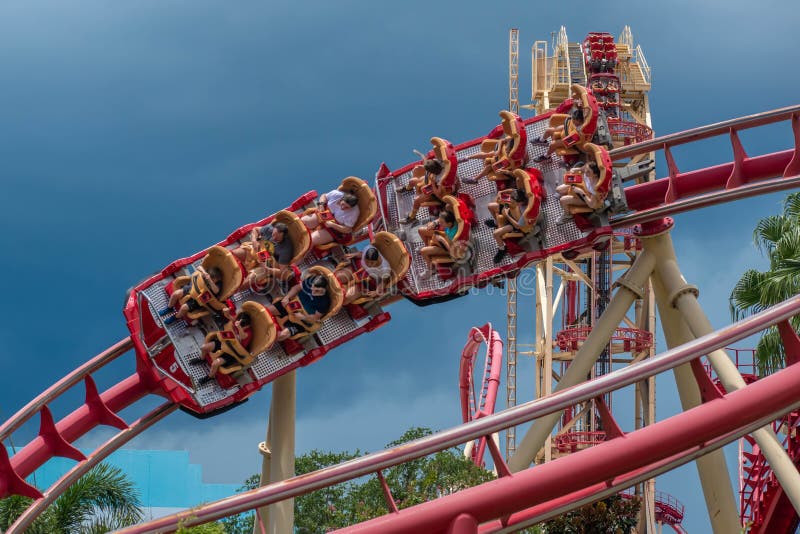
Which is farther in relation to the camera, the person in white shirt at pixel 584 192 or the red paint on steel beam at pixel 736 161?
the red paint on steel beam at pixel 736 161

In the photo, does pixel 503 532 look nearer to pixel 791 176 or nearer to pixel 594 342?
pixel 594 342

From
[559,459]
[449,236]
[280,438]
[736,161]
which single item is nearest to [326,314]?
[280,438]

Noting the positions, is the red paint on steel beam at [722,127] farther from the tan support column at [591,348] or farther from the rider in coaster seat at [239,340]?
the rider in coaster seat at [239,340]

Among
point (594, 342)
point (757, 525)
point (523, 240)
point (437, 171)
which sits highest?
point (437, 171)

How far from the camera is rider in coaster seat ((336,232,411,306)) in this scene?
1300 centimetres

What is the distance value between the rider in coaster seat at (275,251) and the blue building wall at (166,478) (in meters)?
17.3

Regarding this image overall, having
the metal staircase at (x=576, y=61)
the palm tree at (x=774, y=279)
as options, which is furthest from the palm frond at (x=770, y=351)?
the metal staircase at (x=576, y=61)

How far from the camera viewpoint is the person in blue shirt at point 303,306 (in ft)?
41.9

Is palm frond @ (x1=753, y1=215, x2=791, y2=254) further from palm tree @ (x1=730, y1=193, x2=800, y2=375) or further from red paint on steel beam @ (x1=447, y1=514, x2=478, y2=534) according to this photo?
red paint on steel beam @ (x1=447, y1=514, x2=478, y2=534)

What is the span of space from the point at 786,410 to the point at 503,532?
215cm

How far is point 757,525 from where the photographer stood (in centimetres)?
1566

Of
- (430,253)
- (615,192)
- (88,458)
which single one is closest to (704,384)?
(615,192)

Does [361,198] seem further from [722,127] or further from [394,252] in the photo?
[722,127]

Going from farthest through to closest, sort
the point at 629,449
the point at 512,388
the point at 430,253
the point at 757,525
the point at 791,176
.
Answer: the point at 512,388 → the point at 757,525 → the point at 430,253 → the point at 791,176 → the point at 629,449
